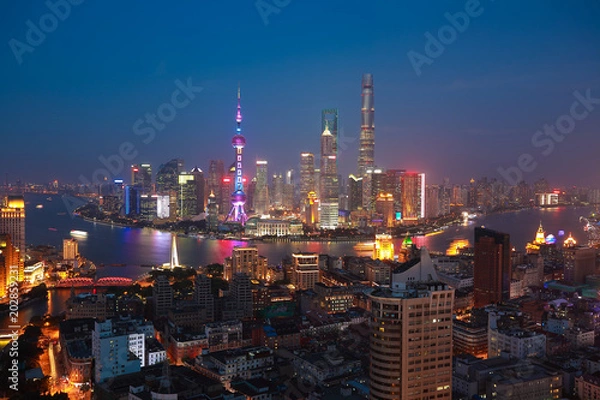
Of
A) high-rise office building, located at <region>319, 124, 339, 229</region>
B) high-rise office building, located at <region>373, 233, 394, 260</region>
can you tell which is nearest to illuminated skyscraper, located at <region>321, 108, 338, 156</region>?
high-rise office building, located at <region>319, 124, 339, 229</region>

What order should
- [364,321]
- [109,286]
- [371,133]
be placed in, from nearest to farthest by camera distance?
[364,321], [109,286], [371,133]

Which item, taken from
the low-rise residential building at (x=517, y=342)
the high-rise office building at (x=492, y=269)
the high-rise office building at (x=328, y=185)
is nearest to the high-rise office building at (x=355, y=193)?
the high-rise office building at (x=328, y=185)

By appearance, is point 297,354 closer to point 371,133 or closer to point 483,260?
point 483,260

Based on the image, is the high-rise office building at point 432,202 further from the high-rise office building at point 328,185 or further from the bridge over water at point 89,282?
the bridge over water at point 89,282

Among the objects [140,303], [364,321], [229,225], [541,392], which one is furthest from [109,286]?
[229,225]

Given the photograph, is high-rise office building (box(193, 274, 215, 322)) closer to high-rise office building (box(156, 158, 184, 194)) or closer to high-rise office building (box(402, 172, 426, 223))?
high-rise office building (box(402, 172, 426, 223))
